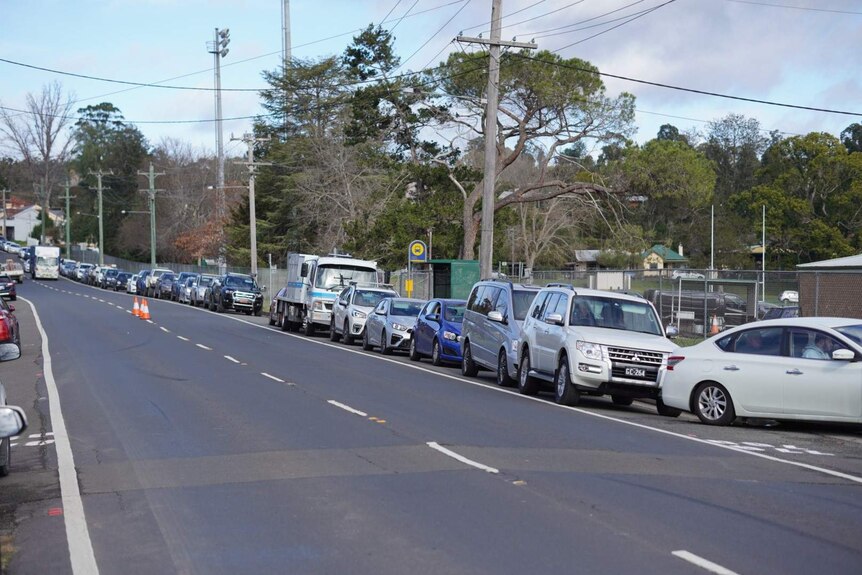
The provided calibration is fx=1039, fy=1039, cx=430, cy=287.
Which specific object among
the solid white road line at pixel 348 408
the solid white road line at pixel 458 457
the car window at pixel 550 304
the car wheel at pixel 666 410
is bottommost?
the car wheel at pixel 666 410

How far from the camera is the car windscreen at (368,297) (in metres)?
31.9

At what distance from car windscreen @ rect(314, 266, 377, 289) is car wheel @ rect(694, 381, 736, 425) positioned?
21.8 meters

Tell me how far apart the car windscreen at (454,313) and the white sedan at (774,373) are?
1003 centimetres

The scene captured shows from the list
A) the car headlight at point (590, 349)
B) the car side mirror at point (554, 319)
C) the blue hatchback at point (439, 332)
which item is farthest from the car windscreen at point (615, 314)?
the blue hatchback at point (439, 332)

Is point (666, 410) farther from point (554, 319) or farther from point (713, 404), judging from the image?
point (554, 319)

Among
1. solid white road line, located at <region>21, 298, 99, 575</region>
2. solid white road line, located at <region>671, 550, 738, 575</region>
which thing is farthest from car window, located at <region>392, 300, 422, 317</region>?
solid white road line, located at <region>671, 550, 738, 575</region>

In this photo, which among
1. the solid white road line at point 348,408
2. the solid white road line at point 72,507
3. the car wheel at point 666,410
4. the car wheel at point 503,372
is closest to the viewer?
the solid white road line at point 72,507

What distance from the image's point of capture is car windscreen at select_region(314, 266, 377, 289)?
117 feet

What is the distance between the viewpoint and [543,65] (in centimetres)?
3612

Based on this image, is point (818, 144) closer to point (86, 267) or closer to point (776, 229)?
point (776, 229)

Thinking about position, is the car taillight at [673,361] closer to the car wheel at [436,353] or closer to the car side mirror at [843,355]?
the car side mirror at [843,355]

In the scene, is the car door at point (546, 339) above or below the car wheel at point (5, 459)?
above

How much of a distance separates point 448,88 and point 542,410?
24869mm

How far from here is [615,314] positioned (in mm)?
17391
